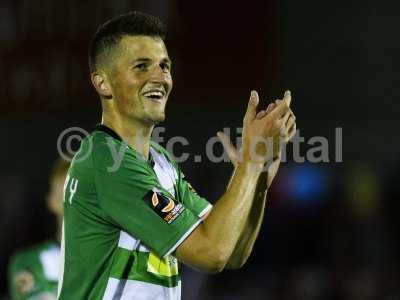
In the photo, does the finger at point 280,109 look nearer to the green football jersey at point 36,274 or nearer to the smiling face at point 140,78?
the smiling face at point 140,78

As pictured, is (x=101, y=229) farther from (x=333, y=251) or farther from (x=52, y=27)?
(x=52, y=27)

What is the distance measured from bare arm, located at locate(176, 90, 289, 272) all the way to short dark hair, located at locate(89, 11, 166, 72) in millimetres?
509

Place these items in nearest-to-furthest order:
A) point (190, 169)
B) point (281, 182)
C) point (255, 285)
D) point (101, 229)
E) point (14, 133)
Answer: point (101, 229)
point (255, 285)
point (281, 182)
point (190, 169)
point (14, 133)

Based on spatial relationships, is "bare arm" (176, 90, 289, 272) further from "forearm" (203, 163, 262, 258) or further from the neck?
the neck

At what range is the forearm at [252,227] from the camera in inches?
118

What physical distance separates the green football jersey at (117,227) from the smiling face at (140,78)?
13 centimetres

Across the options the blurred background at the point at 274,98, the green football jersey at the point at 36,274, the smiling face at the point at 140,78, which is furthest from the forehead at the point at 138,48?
the blurred background at the point at 274,98

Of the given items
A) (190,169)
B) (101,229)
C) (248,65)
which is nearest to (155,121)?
(101,229)

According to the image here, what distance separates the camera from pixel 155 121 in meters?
3.11

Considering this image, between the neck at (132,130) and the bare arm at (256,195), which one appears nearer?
the bare arm at (256,195)

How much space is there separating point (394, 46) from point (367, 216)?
1.96 m

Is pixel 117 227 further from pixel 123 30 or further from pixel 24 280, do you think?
pixel 24 280

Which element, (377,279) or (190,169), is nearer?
(377,279)

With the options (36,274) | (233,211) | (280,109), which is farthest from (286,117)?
(36,274)
